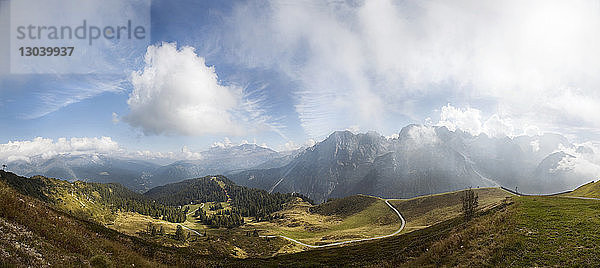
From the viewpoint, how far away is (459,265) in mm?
20922

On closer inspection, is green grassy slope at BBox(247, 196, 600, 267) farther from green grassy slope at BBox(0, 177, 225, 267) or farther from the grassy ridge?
the grassy ridge

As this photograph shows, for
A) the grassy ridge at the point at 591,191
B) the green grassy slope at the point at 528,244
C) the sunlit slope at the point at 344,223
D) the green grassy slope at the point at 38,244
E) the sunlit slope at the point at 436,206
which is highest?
the green grassy slope at the point at 38,244

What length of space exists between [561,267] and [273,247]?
95.8m

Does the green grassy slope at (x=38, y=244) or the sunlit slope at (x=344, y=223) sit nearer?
the green grassy slope at (x=38, y=244)

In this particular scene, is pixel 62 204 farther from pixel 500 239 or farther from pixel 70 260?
pixel 500 239

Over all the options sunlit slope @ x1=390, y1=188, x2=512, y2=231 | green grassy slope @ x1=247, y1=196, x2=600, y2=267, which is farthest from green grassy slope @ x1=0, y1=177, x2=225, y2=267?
sunlit slope @ x1=390, y1=188, x2=512, y2=231

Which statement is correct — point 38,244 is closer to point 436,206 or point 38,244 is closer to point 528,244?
point 528,244

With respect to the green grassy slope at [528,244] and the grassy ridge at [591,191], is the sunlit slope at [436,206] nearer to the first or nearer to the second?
the grassy ridge at [591,191]

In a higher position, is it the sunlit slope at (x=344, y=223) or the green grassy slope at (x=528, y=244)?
the green grassy slope at (x=528, y=244)

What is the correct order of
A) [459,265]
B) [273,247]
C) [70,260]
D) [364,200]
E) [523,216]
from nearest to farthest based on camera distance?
[70,260] → [459,265] → [523,216] → [273,247] → [364,200]

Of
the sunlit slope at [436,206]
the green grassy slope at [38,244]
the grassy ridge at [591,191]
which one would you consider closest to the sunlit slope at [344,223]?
the sunlit slope at [436,206]

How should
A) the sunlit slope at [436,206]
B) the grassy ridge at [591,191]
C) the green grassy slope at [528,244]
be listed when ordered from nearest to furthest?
the green grassy slope at [528,244] → the grassy ridge at [591,191] → the sunlit slope at [436,206]

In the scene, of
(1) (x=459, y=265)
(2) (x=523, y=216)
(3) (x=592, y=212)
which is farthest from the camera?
(2) (x=523, y=216)

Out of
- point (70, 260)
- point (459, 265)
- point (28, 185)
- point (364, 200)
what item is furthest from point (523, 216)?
point (28, 185)
